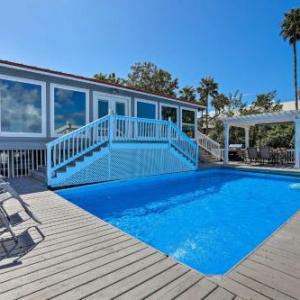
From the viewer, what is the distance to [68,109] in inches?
366

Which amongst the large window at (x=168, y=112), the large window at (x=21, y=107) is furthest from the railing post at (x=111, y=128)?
the large window at (x=168, y=112)

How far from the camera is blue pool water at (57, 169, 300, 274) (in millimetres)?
A: 3807

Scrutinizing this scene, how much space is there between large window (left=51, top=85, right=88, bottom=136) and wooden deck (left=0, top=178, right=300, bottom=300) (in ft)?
21.8

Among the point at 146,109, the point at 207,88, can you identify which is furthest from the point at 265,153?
the point at 207,88

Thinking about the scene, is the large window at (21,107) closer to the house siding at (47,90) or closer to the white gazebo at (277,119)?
the house siding at (47,90)

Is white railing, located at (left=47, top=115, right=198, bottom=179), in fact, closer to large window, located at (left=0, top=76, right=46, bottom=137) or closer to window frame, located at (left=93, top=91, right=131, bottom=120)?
window frame, located at (left=93, top=91, right=131, bottom=120)

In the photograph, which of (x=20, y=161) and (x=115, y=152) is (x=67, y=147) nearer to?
(x=115, y=152)

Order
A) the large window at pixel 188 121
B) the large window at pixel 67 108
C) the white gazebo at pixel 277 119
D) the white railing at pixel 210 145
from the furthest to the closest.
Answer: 1. the white railing at pixel 210 145
2. the large window at pixel 188 121
3. the white gazebo at pixel 277 119
4. the large window at pixel 67 108

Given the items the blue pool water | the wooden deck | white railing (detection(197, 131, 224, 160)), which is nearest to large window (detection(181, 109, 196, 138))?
white railing (detection(197, 131, 224, 160))

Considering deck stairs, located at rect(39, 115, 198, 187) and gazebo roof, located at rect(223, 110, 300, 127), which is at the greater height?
gazebo roof, located at rect(223, 110, 300, 127)

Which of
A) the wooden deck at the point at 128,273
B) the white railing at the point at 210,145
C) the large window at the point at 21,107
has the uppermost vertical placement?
the large window at the point at 21,107

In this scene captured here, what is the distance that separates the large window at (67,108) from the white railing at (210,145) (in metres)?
8.12

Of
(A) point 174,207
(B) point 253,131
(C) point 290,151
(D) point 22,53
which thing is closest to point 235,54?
(B) point 253,131

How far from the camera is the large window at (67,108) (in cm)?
896
